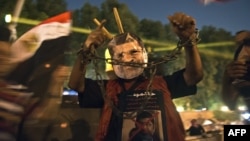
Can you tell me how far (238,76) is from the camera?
1288 mm

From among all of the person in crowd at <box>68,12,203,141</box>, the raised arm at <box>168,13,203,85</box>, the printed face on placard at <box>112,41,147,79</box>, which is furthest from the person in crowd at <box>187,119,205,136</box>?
the printed face on placard at <box>112,41,147,79</box>

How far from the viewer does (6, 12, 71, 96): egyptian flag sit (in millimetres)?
1139

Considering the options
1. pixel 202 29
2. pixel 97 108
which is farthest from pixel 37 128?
pixel 202 29

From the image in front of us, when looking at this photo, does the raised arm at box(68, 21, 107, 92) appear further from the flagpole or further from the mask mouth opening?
the mask mouth opening

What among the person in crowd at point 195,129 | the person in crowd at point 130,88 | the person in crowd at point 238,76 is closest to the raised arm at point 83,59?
the person in crowd at point 130,88

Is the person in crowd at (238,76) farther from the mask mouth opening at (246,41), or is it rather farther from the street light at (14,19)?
the street light at (14,19)

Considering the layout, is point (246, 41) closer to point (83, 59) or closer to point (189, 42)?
point (189, 42)

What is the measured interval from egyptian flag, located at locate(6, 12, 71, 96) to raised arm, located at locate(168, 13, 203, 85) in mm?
426

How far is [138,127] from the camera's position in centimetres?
111

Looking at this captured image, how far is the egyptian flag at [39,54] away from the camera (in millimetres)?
1139

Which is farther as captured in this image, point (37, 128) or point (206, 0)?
point (206, 0)

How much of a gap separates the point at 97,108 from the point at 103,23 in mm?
321

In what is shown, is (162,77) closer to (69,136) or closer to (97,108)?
(97,108)

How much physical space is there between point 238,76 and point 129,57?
1.67 feet
